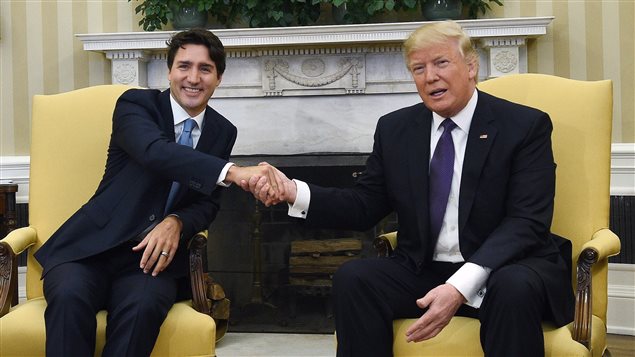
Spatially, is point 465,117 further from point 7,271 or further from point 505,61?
point 505,61

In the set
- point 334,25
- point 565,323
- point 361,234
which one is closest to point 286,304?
point 361,234

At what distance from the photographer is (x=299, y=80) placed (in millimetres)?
4078

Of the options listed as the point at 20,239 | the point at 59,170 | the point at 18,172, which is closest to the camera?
the point at 20,239

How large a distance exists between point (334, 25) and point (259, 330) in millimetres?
1556

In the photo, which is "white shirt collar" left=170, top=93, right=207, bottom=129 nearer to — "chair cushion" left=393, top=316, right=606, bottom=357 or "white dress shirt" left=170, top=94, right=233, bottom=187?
"white dress shirt" left=170, top=94, right=233, bottom=187

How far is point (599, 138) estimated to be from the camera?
246cm

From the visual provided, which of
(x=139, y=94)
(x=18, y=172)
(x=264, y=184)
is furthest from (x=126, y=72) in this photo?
(x=264, y=184)

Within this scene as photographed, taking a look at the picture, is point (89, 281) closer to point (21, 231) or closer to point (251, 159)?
point (21, 231)

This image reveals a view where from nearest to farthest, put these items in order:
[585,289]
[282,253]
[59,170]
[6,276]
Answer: [585,289], [6,276], [59,170], [282,253]

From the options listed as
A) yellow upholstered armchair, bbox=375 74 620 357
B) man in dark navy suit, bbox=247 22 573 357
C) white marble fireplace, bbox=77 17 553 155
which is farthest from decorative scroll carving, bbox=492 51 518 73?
man in dark navy suit, bbox=247 22 573 357

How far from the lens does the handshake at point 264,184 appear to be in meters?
2.40

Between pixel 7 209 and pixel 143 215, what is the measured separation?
1.76 meters

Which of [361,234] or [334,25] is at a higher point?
[334,25]

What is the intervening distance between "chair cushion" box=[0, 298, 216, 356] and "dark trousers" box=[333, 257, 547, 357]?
0.37 m
